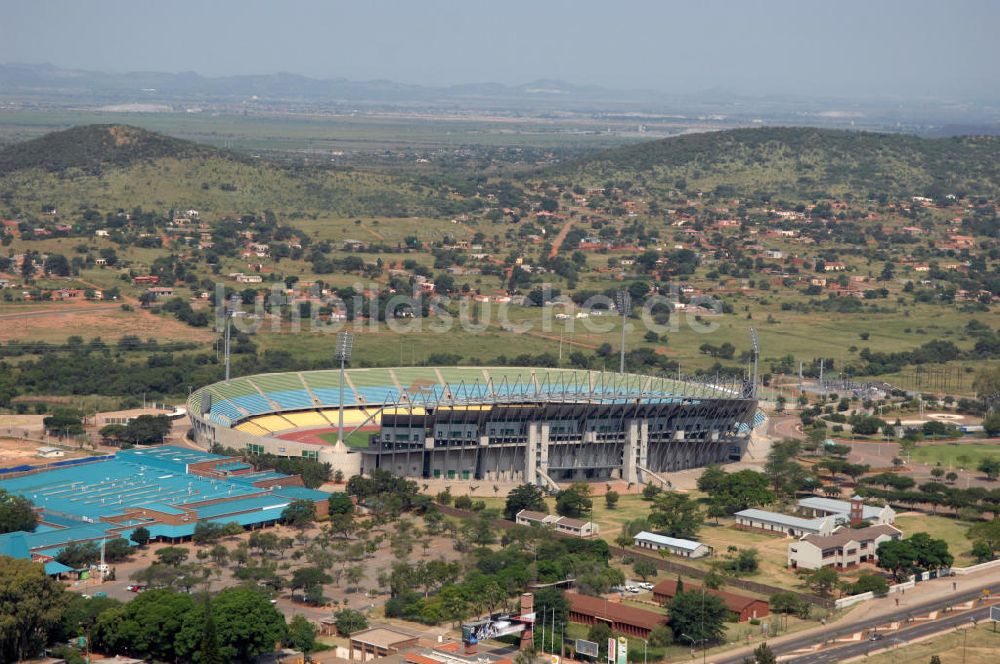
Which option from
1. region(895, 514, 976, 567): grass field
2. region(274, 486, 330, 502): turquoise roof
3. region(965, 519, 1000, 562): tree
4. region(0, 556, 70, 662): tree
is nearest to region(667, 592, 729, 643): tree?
region(895, 514, 976, 567): grass field

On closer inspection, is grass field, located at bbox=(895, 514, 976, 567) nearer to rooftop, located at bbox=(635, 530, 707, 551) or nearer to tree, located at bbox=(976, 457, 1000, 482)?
rooftop, located at bbox=(635, 530, 707, 551)

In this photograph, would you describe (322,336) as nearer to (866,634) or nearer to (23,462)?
(23,462)

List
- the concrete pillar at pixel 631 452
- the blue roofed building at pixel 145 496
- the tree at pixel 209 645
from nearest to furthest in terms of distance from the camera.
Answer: the tree at pixel 209 645 → the blue roofed building at pixel 145 496 → the concrete pillar at pixel 631 452

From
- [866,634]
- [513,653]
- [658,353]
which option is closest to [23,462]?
[513,653]

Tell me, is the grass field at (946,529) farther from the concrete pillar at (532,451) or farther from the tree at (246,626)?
the tree at (246,626)

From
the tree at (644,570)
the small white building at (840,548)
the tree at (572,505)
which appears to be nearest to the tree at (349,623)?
the tree at (644,570)

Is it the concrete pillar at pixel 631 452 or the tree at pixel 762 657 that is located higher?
the tree at pixel 762 657
